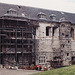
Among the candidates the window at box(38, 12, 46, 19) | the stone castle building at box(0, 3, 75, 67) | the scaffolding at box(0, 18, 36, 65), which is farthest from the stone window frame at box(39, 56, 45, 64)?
the window at box(38, 12, 46, 19)

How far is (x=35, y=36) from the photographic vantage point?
2561cm

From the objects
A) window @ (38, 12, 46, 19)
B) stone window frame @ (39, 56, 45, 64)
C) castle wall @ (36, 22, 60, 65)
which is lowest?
stone window frame @ (39, 56, 45, 64)

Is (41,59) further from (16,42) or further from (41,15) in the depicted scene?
(41,15)

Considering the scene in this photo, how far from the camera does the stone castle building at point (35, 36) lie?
74.7 ft

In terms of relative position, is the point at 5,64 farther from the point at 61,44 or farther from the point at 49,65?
the point at 61,44

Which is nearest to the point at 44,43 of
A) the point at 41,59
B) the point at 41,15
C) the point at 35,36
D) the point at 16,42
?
the point at 35,36

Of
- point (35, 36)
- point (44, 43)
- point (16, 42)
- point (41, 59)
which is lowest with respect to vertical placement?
point (41, 59)

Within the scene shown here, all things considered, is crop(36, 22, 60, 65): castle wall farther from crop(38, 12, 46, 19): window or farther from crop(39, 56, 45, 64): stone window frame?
crop(38, 12, 46, 19): window

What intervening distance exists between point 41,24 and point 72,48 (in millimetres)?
→ 7295

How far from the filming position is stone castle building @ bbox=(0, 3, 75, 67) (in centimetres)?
2278

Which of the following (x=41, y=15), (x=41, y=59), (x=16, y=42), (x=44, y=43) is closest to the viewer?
(x=16, y=42)

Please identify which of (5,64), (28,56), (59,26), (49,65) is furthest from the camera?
(59,26)

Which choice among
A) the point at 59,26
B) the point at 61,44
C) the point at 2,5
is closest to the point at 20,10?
the point at 2,5

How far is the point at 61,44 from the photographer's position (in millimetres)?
27453
